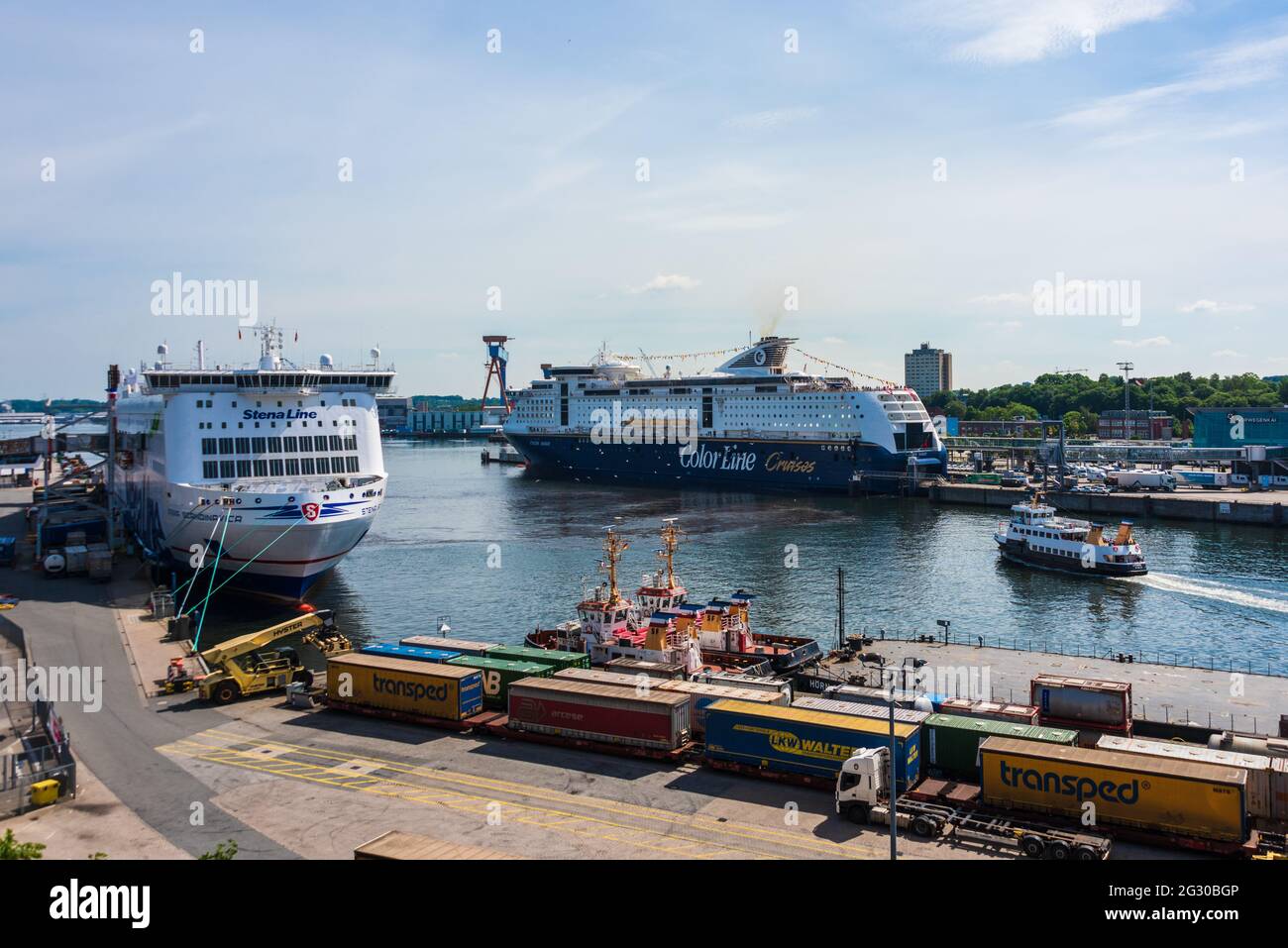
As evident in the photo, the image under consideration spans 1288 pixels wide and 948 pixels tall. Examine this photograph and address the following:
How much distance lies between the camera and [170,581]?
51531 mm

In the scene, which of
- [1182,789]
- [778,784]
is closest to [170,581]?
[778,784]

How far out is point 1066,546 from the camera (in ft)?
196

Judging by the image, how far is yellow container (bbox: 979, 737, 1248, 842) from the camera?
20.2 meters

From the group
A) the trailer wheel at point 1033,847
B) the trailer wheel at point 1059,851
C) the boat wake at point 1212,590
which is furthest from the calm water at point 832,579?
the trailer wheel at point 1059,851

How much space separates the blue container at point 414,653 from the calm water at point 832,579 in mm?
8928

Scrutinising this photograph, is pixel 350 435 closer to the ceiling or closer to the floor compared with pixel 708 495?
→ closer to the ceiling

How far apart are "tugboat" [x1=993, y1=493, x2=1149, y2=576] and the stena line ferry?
3813cm

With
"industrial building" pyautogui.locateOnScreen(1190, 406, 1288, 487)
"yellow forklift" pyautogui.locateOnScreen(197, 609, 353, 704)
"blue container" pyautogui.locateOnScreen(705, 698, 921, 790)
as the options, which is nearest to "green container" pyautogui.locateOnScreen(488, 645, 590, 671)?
"yellow forklift" pyautogui.locateOnScreen(197, 609, 353, 704)

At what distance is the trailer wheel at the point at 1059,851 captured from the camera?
1997 centimetres

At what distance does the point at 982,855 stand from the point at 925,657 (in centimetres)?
1445

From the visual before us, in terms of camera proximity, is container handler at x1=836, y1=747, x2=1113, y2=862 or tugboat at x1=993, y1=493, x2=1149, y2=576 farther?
tugboat at x1=993, y1=493, x2=1149, y2=576

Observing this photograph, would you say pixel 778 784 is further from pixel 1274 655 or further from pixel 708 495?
pixel 708 495

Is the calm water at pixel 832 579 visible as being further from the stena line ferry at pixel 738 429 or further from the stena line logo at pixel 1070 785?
the stena line logo at pixel 1070 785

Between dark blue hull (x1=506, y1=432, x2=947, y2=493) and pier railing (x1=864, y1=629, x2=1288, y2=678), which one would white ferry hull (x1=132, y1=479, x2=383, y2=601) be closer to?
pier railing (x1=864, y1=629, x2=1288, y2=678)
